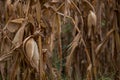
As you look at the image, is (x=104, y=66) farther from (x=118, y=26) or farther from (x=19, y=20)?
(x=19, y=20)

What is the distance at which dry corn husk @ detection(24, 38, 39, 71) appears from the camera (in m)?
1.36

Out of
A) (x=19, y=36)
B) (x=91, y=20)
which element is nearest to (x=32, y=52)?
(x=19, y=36)

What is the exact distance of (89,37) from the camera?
68.7 inches

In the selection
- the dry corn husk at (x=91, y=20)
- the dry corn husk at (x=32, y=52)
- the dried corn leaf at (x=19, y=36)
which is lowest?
the dry corn husk at (x=32, y=52)

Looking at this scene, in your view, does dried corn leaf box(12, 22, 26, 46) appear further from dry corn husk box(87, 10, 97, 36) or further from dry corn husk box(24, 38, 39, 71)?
dry corn husk box(87, 10, 97, 36)

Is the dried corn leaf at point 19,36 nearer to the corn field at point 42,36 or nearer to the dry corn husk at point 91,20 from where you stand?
the corn field at point 42,36

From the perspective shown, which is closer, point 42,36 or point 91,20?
point 42,36

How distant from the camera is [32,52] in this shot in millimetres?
1360

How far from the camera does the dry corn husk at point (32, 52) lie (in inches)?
53.6

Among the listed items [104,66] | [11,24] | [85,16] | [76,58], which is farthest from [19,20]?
[104,66]

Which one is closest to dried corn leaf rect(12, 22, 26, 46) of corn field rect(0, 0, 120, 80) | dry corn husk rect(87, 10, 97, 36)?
corn field rect(0, 0, 120, 80)

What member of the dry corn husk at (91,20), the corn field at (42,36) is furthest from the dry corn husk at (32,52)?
the dry corn husk at (91,20)

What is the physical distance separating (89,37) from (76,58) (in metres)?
0.20

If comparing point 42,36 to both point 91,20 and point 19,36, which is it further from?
point 91,20
